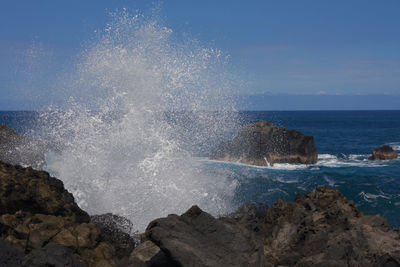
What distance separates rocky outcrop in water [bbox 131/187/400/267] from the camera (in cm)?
512

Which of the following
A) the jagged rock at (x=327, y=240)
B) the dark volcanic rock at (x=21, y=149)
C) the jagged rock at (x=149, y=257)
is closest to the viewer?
the jagged rock at (x=149, y=257)

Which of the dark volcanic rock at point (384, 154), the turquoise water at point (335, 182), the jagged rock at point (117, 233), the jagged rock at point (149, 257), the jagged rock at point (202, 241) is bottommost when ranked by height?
the turquoise water at point (335, 182)

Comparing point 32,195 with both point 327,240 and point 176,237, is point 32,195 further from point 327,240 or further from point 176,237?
point 327,240

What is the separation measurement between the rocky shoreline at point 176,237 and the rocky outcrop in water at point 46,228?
1 cm

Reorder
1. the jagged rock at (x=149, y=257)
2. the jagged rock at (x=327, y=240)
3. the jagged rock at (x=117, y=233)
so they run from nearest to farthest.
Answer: the jagged rock at (x=149, y=257)
the jagged rock at (x=327, y=240)
the jagged rock at (x=117, y=233)

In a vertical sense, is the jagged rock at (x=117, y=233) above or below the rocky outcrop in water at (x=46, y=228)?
below

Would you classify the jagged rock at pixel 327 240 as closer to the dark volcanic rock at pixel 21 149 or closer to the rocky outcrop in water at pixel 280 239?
the rocky outcrop in water at pixel 280 239

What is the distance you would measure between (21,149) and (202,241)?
56.9 feet

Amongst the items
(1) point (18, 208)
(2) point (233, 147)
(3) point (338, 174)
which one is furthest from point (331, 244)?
(2) point (233, 147)

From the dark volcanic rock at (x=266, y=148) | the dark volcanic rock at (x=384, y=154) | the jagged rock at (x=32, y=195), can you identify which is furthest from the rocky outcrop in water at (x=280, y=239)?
the dark volcanic rock at (x=384, y=154)

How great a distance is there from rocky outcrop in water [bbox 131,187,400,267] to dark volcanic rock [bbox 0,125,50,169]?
12.1 metres

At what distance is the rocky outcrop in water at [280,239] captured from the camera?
16.8ft

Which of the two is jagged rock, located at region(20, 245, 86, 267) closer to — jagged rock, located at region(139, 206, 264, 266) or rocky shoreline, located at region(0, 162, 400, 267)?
rocky shoreline, located at region(0, 162, 400, 267)

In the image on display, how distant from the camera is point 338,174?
27.1 meters
